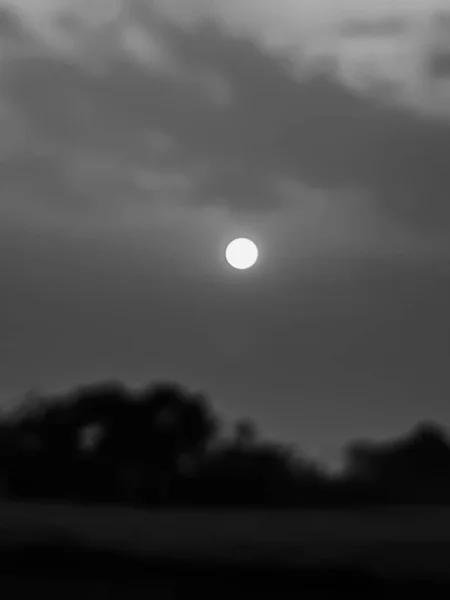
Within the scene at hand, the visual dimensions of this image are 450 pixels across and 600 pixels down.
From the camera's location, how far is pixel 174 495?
24.4 meters

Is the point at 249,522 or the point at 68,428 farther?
the point at 68,428

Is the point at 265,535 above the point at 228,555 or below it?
above

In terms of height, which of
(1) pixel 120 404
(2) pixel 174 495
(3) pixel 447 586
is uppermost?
(1) pixel 120 404

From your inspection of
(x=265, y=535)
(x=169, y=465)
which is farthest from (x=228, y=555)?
(x=169, y=465)

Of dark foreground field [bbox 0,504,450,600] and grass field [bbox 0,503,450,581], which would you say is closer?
dark foreground field [bbox 0,504,450,600]

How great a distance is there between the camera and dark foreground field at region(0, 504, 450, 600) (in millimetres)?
13875

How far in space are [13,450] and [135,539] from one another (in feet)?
42.6

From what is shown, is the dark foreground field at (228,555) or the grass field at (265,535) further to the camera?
the grass field at (265,535)

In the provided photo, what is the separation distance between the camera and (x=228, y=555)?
14.9 meters

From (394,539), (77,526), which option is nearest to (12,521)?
(77,526)

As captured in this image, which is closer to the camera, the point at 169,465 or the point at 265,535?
the point at 265,535

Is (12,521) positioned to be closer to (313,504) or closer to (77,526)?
(77,526)

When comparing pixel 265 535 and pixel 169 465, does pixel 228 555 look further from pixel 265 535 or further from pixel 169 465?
pixel 169 465

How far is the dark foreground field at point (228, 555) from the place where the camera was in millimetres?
13875
